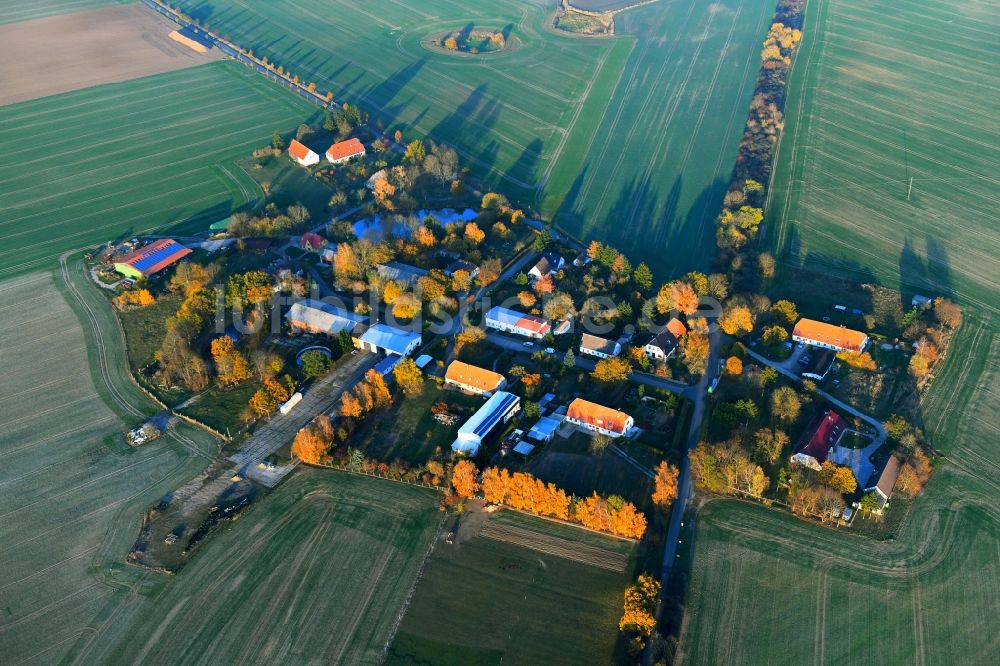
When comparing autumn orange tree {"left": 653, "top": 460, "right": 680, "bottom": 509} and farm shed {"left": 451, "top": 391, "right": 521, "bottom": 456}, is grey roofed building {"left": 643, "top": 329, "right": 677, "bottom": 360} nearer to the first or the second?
farm shed {"left": 451, "top": 391, "right": 521, "bottom": 456}

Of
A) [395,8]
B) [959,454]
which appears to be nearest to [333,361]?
[959,454]

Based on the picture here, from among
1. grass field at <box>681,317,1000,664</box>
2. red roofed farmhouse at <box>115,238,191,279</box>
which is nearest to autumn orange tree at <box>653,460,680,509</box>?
grass field at <box>681,317,1000,664</box>

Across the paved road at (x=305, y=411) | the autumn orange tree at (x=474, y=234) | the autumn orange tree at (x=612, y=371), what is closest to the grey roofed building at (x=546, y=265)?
the autumn orange tree at (x=474, y=234)

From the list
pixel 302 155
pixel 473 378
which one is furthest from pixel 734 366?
pixel 302 155

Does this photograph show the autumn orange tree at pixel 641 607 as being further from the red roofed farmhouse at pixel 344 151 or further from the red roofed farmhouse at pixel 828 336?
the red roofed farmhouse at pixel 344 151

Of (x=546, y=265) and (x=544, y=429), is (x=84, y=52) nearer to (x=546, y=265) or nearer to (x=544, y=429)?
(x=546, y=265)
